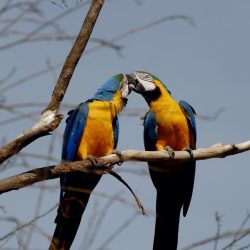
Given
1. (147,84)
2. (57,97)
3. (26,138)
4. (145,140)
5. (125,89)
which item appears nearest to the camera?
(26,138)

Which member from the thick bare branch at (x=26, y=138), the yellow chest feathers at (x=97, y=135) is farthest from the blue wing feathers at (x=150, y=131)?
the thick bare branch at (x=26, y=138)

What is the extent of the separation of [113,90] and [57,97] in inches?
84.4

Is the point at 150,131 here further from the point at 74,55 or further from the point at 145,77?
the point at 74,55

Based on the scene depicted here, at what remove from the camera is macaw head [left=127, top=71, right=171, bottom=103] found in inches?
229

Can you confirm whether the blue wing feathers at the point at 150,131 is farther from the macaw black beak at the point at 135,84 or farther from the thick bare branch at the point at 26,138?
the thick bare branch at the point at 26,138

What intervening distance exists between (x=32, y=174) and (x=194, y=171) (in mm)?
2843

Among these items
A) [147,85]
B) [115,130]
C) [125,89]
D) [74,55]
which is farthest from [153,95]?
[74,55]

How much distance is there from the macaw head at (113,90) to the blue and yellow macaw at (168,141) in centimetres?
20

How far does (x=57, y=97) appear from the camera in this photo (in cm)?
337

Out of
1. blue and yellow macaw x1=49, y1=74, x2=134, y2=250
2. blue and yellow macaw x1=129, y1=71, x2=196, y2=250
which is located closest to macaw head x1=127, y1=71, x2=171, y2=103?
blue and yellow macaw x1=129, y1=71, x2=196, y2=250

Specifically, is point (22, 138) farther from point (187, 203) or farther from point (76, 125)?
point (187, 203)

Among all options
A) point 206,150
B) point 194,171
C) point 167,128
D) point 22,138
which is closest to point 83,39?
point 22,138

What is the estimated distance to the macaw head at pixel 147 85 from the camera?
229 inches

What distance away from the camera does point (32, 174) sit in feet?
10.7
